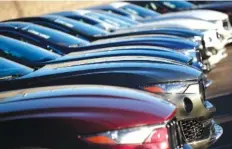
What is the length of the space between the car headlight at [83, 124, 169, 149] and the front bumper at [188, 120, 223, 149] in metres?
1.33

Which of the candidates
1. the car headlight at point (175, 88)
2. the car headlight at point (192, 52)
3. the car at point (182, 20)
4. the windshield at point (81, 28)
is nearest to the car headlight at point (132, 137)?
the car headlight at point (175, 88)

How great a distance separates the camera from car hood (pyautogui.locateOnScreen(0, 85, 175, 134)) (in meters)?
3.69

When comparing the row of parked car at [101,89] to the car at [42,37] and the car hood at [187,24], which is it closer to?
the car at [42,37]

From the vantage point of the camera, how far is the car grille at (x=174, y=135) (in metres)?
3.84

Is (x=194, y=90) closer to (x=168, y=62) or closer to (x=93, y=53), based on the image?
(x=168, y=62)

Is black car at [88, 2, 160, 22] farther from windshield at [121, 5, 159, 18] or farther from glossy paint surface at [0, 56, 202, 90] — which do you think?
glossy paint surface at [0, 56, 202, 90]

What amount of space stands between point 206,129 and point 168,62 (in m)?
1.34

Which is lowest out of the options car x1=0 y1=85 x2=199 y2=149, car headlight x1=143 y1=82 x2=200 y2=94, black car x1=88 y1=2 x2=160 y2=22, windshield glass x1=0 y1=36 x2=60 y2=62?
car x1=0 y1=85 x2=199 y2=149

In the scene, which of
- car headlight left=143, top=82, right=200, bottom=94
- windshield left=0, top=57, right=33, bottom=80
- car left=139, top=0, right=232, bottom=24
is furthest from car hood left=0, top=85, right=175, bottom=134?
car left=139, top=0, right=232, bottom=24

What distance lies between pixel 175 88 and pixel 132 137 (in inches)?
90.5

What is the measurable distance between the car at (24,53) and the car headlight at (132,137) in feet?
10.5

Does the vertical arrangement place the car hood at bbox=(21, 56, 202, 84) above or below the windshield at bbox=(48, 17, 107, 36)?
below

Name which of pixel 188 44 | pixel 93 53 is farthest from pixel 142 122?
pixel 188 44

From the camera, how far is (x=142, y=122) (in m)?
3.70
